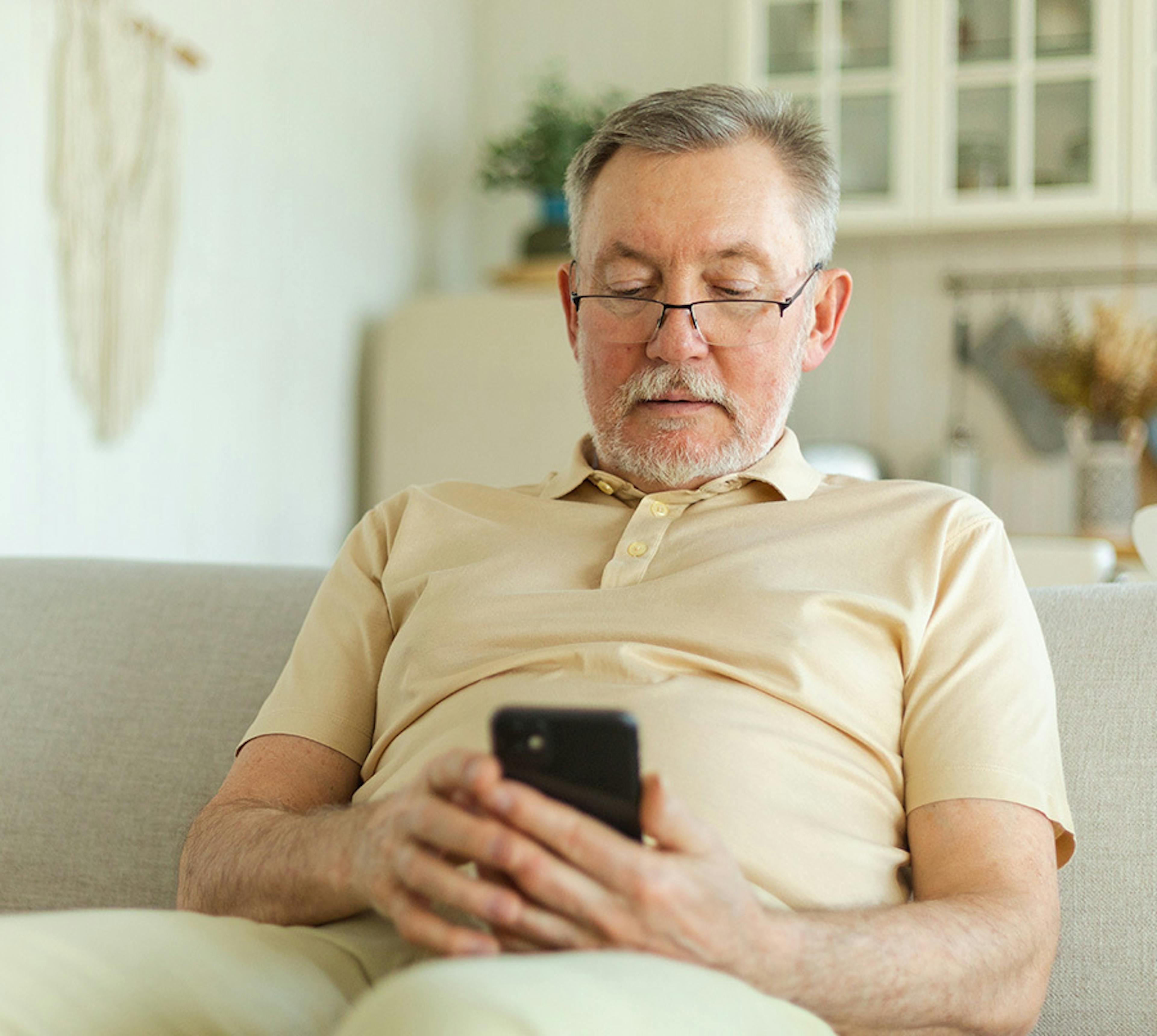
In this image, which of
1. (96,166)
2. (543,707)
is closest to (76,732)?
(543,707)

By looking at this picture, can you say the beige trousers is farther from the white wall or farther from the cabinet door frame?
the cabinet door frame

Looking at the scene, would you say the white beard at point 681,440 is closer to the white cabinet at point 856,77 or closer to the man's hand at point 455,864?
the man's hand at point 455,864

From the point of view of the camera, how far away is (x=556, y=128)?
11.1 feet

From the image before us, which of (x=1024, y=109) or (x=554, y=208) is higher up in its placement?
(x=1024, y=109)

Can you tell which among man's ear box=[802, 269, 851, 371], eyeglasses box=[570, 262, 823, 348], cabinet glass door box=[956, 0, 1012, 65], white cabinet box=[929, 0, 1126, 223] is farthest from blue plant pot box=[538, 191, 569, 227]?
eyeglasses box=[570, 262, 823, 348]

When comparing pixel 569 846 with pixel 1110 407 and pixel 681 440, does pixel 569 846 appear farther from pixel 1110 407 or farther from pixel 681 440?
pixel 1110 407

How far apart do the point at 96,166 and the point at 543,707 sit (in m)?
1.83

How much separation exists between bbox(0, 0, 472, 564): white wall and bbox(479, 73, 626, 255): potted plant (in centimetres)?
31

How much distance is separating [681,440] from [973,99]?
2.40m

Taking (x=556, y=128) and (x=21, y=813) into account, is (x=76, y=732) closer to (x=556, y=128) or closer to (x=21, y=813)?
(x=21, y=813)

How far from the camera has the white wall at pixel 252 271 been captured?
2.14 metres

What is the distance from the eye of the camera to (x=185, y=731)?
1.39 metres

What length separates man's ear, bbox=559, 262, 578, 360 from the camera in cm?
143

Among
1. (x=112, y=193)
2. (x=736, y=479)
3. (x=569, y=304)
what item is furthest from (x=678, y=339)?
(x=112, y=193)
